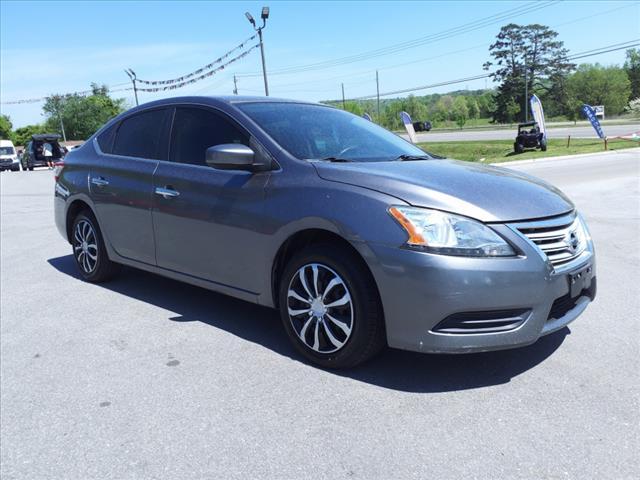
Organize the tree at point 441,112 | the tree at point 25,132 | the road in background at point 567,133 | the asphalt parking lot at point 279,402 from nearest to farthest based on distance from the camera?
1. the asphalt parking lot at point 279,402
2. the road in background at point 567,133
3. the tree at point 25,132
4. the tree at point 441,112

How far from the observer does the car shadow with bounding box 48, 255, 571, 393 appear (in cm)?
321

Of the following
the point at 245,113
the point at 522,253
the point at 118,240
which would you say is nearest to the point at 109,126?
the point at 118,240

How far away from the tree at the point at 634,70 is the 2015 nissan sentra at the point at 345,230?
87.3 meters

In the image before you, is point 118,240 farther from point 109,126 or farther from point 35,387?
point 35,387

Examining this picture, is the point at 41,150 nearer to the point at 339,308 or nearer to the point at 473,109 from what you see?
the point at 339,308

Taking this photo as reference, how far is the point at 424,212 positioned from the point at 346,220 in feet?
1.45

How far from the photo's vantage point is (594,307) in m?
4.44

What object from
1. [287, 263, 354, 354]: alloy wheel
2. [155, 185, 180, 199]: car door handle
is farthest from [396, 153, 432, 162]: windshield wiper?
[155, 185, 180, 199]: car door handle

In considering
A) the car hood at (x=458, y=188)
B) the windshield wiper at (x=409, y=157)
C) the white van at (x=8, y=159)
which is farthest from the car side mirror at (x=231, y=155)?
the white van at (x=8, y=159)

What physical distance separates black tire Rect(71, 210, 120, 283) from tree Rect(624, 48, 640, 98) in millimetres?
87357

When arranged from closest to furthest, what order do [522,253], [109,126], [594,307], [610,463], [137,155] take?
[610,463] < [522,253] < [594,307] < [137,155] < [109,126]

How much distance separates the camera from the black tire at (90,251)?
5273 millimetres

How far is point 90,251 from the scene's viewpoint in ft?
17.8

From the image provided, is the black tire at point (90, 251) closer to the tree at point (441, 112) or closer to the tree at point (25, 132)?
the tree at point (441, 112)
